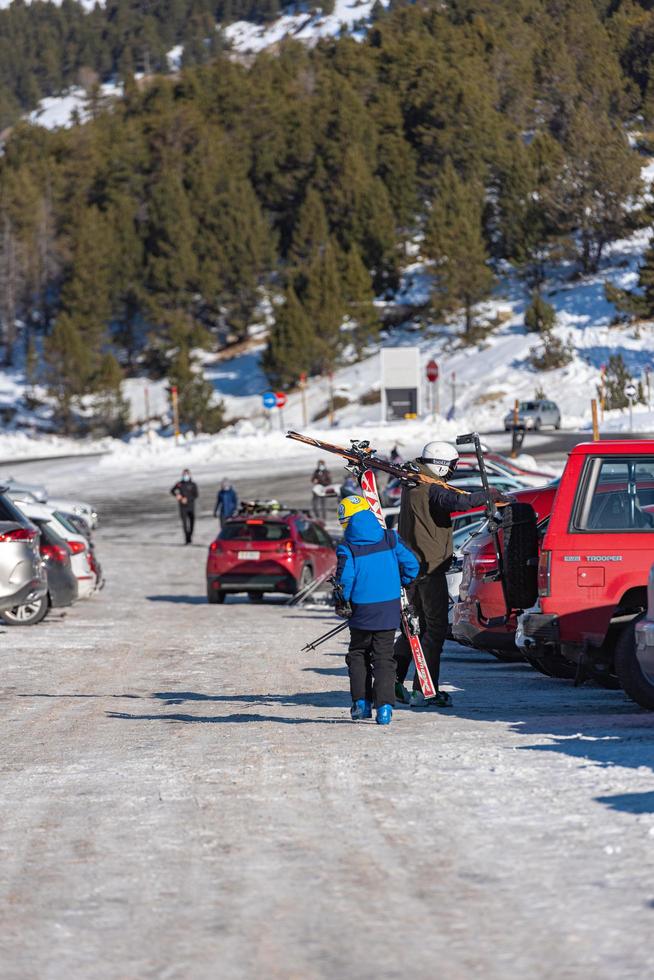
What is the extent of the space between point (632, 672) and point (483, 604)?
6.42ft

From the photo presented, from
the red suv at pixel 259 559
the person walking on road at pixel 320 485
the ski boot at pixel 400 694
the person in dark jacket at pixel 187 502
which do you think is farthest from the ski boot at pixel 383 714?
the person walking on road at pixel 320 485

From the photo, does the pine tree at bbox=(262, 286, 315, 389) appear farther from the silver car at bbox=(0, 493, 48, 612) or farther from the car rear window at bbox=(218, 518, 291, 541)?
the silver car at bbox=(0, 493, 48, 612)

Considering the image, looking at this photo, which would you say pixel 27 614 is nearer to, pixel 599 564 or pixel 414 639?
pixel 414 639

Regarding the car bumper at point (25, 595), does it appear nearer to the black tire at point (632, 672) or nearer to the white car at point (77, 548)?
the white car at point (77, 548)

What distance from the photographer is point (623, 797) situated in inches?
276

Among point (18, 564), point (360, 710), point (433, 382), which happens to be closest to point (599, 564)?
point (360, 710)

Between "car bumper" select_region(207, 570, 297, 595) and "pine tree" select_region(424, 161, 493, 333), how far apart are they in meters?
69.7

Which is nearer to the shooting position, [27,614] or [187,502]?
[27,614]

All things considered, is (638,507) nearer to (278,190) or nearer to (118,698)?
(118,698)

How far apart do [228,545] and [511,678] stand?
35.7ft

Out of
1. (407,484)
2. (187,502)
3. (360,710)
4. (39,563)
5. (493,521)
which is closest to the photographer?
(360,710)

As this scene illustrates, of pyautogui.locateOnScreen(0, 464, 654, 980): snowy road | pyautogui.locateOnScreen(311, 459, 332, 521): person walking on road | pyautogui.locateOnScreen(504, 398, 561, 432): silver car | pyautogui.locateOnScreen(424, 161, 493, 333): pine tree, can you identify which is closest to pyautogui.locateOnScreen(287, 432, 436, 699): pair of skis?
pyautogui.locateOnScreen(0, 464, 654, 980): snowy road

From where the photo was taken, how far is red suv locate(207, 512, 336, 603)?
77.3ft

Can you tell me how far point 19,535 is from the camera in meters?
16.8
